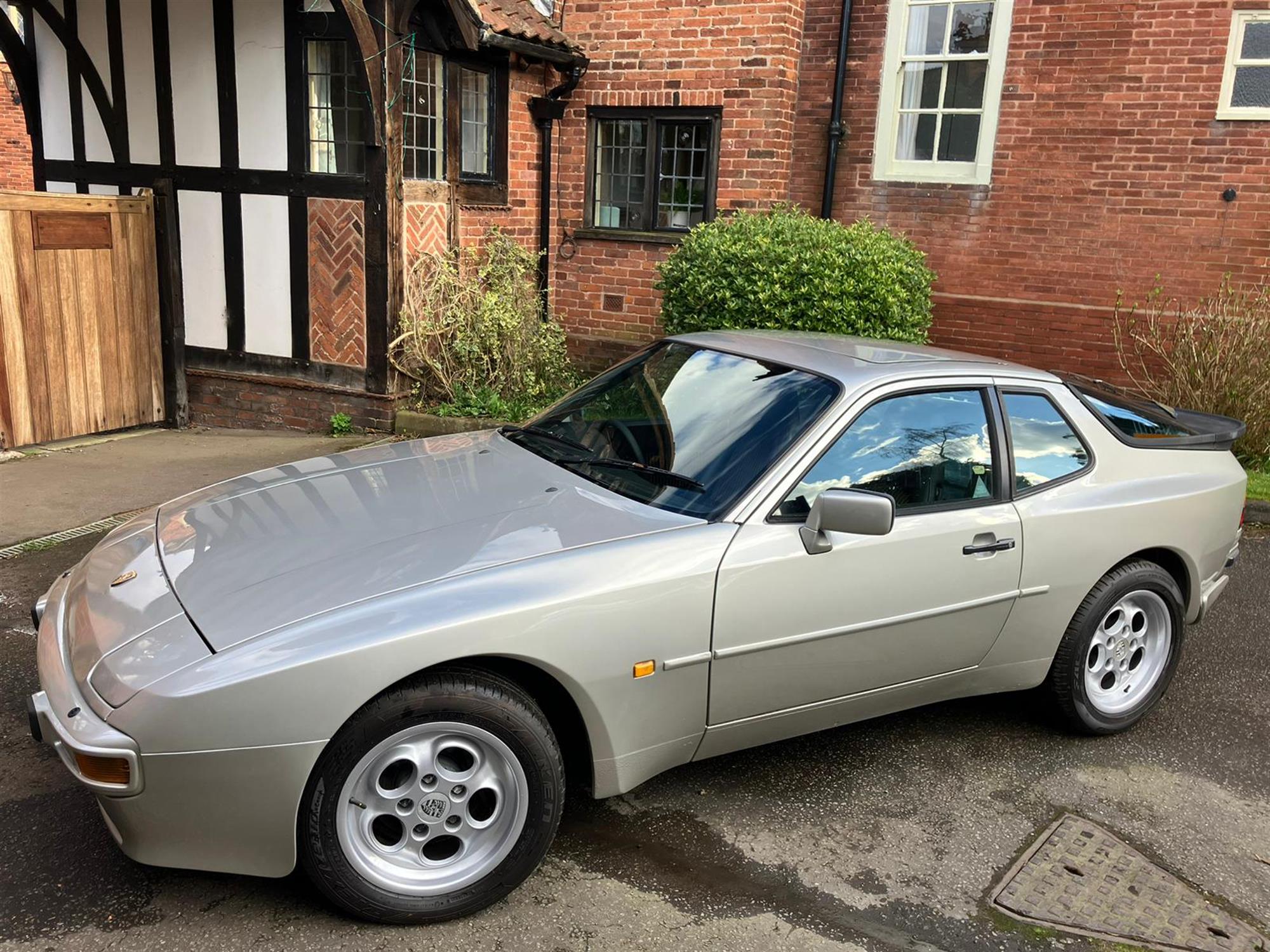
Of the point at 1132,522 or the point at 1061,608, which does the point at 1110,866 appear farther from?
the point at 1132,522

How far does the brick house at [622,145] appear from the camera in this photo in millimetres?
8648

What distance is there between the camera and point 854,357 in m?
3.95

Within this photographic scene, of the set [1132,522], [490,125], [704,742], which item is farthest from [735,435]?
[490,125]

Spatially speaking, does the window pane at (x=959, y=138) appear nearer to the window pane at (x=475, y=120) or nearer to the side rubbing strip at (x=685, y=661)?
the window pane at (x=475, y=120)

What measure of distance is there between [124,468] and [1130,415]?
22.4ft

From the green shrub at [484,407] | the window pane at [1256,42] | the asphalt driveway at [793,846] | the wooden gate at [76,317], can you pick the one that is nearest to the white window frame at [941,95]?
the window pane at [1256,42]

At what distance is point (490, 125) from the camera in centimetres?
995

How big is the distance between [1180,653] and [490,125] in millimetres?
7860

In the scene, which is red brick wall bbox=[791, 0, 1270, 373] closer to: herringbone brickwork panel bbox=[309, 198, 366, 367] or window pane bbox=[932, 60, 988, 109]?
window pane bbox=[932, 60, 988, 109]

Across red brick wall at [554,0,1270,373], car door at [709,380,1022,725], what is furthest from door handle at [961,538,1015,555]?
red brick wall at [554,0,1270,373]

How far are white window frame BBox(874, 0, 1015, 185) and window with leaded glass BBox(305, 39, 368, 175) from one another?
4.96 m

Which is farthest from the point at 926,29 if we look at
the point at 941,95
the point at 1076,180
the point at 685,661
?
the point at 685,661

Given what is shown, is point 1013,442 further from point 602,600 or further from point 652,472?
point 602,600

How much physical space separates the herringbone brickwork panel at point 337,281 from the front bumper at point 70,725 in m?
5.94
